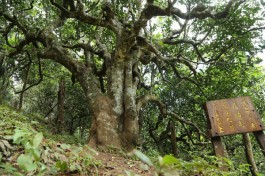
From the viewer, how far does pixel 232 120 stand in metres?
4.90

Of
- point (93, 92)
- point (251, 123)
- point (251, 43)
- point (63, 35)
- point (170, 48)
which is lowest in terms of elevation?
point (251, 123)

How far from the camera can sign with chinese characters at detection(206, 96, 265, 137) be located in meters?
4.75

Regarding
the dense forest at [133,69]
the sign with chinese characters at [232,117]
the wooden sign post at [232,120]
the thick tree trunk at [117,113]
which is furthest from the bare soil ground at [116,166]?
the sign with chinese characters at [232,117]

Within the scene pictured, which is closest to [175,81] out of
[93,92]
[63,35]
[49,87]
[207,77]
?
[207,77]

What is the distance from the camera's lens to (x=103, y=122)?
21.2 feet

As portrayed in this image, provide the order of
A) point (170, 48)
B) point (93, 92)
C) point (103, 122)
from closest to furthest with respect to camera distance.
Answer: point (103, 122), point (93, 92), point (170, 48)

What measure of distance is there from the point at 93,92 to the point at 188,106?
5.01m

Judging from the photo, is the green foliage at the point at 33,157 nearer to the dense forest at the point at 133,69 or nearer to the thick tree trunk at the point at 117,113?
the dense forest at the point at 133,69

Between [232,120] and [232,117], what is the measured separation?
0.07 metres

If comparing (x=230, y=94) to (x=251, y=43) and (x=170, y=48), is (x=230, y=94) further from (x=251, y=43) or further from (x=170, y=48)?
(x=170, y=48)

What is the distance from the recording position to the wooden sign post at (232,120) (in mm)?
4742

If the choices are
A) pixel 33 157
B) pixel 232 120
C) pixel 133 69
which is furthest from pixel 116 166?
pixel 133 69

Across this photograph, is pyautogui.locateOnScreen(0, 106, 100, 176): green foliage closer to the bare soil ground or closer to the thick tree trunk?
the bare soil ground

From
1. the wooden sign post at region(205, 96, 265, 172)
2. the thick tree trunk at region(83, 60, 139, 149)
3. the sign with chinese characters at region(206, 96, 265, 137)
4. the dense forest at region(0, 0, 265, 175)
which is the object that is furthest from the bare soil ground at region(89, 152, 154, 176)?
the sign with chinese characters at region(206, 96, 265, 137)
